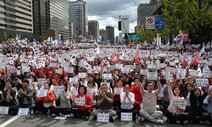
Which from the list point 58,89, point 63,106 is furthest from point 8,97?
point 63,106

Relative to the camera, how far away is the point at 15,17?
10669cm

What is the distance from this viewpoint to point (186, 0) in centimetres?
2623

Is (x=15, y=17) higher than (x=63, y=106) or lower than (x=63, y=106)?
higher

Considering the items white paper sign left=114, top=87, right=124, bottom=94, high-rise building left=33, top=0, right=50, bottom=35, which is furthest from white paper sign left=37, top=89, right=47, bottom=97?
high-rise building left=33, top=0, right=50, bottom=35

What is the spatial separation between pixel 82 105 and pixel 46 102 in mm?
1418

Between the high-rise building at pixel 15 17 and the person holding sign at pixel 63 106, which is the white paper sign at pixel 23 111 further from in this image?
the high-rise building at pixel 15 17

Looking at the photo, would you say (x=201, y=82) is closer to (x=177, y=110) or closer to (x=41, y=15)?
(x=177, y=110)

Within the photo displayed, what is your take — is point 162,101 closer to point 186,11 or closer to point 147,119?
point 147,119

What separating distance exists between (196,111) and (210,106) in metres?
0.48

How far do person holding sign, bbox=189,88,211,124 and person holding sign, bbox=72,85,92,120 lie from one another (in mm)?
3299

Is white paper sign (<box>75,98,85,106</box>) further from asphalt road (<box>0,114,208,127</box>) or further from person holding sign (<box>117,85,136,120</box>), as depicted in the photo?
person holding sign (<box>117,85,136,120</box>)

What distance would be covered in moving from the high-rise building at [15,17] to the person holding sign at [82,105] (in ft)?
276

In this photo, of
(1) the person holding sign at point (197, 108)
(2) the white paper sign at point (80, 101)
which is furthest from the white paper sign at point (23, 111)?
(1) the person holding sign at point (197, 108)

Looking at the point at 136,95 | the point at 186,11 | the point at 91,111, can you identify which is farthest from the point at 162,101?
the point at 186,11
